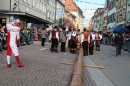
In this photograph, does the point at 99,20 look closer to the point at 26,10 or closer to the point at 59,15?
the point at 59,15

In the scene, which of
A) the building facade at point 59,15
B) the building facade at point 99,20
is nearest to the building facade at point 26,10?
the building facade at point 59,15

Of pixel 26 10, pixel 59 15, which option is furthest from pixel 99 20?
pixel 26 10

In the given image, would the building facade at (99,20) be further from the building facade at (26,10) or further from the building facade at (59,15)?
the building facade at (26,10)

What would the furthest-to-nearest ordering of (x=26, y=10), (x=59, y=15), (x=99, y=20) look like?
(x=99, y=20)
(x=59, y=15)
(x=26, y=10)

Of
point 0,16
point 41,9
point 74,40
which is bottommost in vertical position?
point 74,40

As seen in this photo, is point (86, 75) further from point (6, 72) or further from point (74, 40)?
point (74, 40)

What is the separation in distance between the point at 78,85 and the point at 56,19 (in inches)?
2164

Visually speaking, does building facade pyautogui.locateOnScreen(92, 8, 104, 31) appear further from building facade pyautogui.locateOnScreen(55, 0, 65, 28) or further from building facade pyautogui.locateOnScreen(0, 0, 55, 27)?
building facade pyautogui.locateOnScreen(0, 0, 55, 27)

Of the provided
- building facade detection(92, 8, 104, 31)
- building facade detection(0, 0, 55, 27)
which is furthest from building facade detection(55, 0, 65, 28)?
building facade detection(92, 8, 104, 31)

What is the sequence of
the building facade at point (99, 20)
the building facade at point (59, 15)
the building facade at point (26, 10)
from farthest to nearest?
the building facade at point (99, 20)
the building facade at point (59, 15)
the building facade at point (26, 10)

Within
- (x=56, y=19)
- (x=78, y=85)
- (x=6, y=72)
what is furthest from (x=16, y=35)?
(x=56, y=19)

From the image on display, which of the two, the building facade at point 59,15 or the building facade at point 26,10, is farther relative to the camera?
the building facade at point 59,15

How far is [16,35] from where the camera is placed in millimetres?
9062

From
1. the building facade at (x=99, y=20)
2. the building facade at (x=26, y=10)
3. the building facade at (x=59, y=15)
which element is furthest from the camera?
the building facade at (x=99, y=20)
